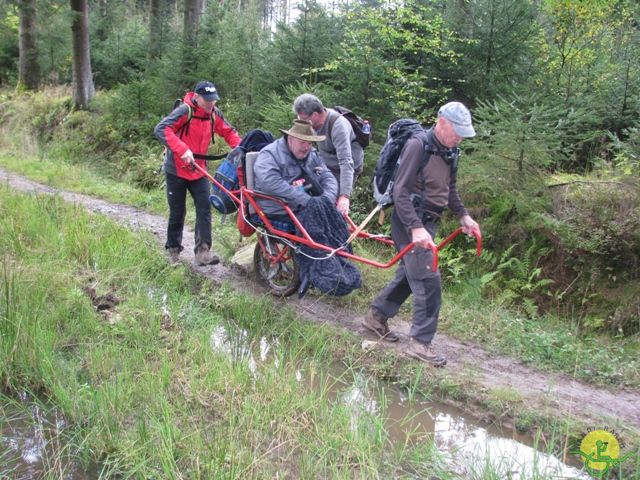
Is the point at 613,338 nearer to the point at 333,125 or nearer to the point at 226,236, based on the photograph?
the point at 333,125

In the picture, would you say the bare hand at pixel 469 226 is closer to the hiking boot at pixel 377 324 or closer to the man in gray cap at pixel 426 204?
the man in gray cap at pixel 426 204

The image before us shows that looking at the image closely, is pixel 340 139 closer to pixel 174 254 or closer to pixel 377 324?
pixel 377 324

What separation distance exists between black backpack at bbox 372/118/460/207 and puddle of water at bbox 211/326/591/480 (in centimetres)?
164

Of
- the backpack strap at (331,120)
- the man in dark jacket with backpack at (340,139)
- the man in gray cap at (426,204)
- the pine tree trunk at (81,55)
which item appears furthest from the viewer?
the pine tree trunk at (81,55)

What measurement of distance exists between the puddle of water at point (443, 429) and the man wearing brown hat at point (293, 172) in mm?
1548

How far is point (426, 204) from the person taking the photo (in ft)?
15.8

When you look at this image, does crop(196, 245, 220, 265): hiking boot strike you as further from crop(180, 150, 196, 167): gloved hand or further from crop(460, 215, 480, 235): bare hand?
crop(460, 215, 480, 235): bare hand

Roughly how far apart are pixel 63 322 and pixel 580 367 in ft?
14.9

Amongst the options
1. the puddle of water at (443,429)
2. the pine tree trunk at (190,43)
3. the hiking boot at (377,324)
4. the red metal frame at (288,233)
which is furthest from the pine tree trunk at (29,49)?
the puddle of water at (443,429)

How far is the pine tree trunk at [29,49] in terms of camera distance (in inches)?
706

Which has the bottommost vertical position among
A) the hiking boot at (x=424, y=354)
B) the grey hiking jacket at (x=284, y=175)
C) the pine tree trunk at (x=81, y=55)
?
the hiking boot at (x=424, y=354)

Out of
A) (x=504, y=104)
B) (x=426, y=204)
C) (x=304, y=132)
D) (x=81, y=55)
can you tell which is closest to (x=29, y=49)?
(x=81, y=55)

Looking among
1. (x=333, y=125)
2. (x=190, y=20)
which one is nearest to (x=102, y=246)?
(x=333, y=125)

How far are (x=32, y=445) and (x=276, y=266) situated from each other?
11.2 ft
